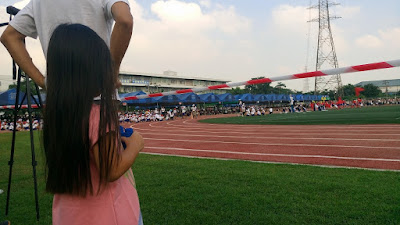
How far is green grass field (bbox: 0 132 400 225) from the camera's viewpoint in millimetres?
3123

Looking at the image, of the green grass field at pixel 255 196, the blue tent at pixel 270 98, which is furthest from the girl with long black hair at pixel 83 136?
the blue tent at pixel 270 98

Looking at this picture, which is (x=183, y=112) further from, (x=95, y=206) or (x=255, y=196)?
(x=95, y=206)

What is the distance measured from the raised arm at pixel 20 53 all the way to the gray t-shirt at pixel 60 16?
4 centimetres

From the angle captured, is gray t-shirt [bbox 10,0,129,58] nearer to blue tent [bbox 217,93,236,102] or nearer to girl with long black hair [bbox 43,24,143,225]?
girl with long black hair [bbox 43,24,143,225]

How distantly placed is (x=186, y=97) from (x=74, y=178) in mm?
34423

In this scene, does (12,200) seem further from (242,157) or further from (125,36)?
(242,157)

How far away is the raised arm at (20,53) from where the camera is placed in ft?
5.36

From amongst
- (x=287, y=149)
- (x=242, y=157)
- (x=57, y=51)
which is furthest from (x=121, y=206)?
(x=287, y=149)

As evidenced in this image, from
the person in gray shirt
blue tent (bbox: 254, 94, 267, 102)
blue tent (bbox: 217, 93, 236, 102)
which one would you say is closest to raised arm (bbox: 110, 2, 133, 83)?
the person in gray shirt

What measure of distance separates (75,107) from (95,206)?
41cm

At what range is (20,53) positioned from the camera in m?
1.68

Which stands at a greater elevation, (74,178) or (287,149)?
(74,178)

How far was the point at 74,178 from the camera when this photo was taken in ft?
4.08

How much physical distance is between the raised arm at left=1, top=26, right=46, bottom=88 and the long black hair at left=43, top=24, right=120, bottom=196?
0.41m
